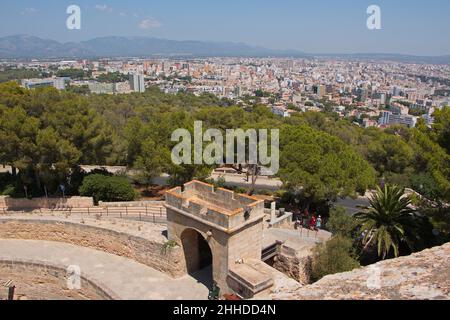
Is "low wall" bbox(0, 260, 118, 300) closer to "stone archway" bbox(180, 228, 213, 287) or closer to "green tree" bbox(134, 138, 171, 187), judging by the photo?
"stone archway" bbox(180, 228, 213, 287)

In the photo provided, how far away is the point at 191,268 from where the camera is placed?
14.6 m

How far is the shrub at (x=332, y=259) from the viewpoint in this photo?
42.1 feet

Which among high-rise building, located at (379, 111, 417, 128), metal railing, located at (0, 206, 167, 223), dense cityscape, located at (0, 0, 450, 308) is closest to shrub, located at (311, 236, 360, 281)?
dense cityscape, located at (0, 0, 450, 308)

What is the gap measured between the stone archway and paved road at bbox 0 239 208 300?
372 millimetres

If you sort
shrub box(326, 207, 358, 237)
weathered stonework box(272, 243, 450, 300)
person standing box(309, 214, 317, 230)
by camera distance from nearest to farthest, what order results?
weathered stonework box(272, 243, 450, 300)
shrub box(326, 207, 358, 237)
person standing box(309, 214, 317, 230)

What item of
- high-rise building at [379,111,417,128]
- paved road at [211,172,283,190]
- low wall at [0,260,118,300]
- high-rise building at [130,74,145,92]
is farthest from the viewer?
high-rise building at [130,74,145,92]

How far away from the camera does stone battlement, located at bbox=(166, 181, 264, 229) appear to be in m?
12.0

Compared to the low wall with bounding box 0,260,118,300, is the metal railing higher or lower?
higher

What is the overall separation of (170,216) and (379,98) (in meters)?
185

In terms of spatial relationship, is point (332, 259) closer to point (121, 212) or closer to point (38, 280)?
point (38, 280)

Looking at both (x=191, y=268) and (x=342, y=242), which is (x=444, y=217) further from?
(x=191, y=268)

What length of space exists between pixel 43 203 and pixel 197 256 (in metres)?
11.0

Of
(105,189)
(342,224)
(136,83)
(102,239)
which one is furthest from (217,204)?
(136,83)
